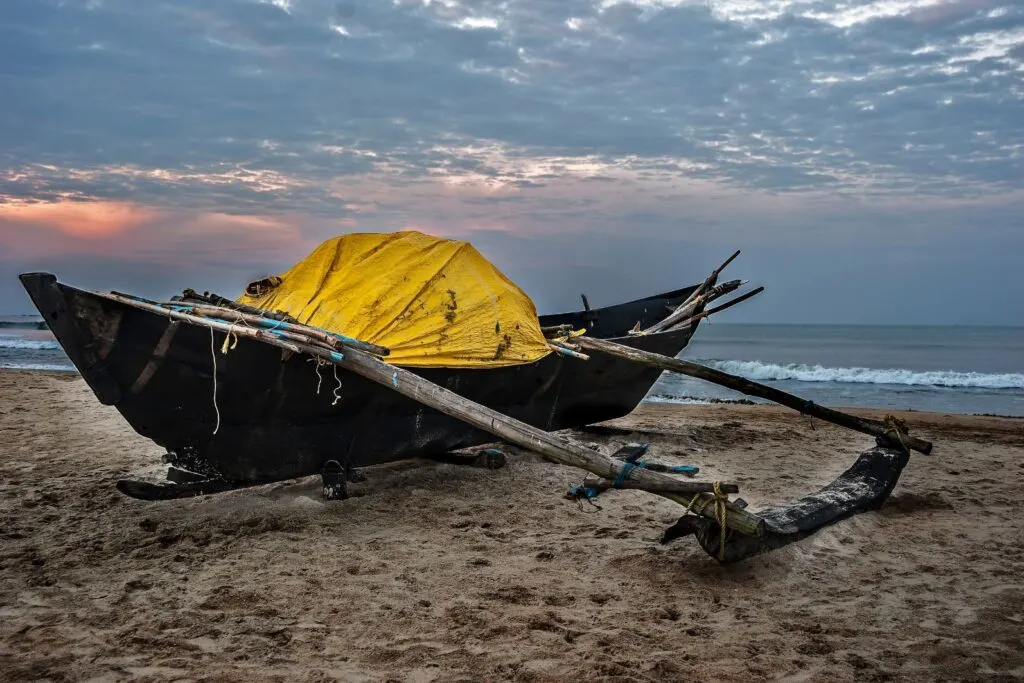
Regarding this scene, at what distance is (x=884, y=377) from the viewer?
19047 millimetres

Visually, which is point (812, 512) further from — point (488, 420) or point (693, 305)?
point (693, 305)

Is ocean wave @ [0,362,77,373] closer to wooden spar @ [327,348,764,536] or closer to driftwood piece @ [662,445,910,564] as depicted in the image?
wooden spar @ [327,348,764,536]

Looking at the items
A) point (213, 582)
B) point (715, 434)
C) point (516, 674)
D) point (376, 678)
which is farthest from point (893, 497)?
point (213, 582)

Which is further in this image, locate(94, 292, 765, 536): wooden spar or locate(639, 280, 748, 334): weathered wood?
locate(639, 280, 748, 334): weathered wood

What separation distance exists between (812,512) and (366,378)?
2963 millimetres

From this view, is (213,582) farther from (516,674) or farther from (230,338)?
(516,674)

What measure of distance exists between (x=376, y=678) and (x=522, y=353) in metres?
3.25

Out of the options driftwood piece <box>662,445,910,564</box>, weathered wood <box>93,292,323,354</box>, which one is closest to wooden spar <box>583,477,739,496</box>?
driftwood piece <box>662,445,910,564</box>

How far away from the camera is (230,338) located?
13.7ft

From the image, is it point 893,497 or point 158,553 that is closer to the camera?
point 158,553

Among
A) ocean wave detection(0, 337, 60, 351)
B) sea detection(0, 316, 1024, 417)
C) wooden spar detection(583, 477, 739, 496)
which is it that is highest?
wooden spar detection(583, 477, 739, 496)

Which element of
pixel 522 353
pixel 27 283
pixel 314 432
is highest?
pixel 27 283

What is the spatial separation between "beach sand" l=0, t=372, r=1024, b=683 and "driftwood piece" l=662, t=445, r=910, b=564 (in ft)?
0.43

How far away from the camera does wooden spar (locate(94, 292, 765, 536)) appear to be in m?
3.66
